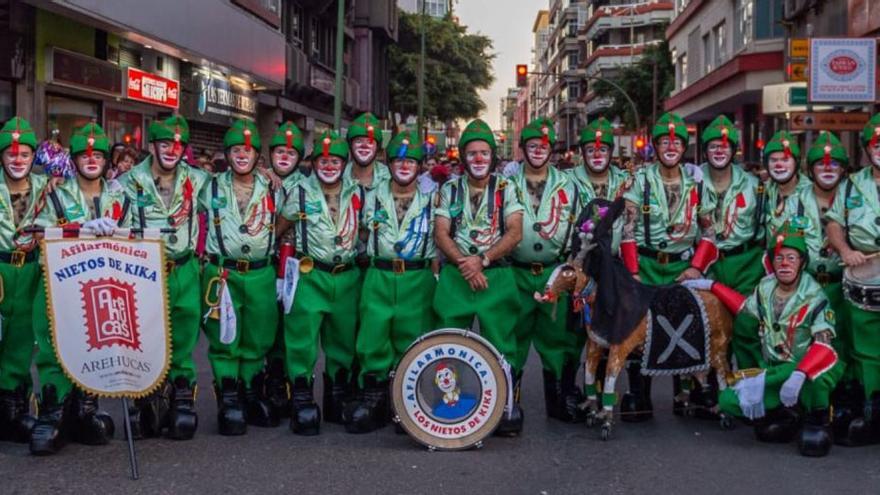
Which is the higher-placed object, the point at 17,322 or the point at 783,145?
the point at 783,145

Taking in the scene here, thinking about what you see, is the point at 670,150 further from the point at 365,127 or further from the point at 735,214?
the point at 365,127

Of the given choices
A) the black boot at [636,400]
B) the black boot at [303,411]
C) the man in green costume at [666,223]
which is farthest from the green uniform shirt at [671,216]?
the black boot at [303,411]

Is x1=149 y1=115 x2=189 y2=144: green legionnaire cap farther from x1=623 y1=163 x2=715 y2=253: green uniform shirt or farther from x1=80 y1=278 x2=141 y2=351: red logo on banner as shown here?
x1=623 y1=163 x2=715 y2=253: green uniform shirt

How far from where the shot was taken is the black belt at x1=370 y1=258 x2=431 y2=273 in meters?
7.74

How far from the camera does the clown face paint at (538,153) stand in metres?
7.98

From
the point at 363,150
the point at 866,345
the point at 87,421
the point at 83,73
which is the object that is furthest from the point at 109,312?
the point at 83,73

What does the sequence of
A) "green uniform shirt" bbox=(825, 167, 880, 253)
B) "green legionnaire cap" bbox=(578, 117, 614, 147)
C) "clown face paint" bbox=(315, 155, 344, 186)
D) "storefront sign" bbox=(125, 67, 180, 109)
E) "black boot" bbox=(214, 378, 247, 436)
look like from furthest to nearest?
"storefront sign" bbox=(125, 67, 180, 109) → "green legionnaire cap" bbox=(578, 117, 614, 147) → "clown face paint" bbox=(315, 155, 344, 186) → "black boot" bbox=(214, 378, 247, 436) → "green uniform shirt" bbox=(825, 167, 880, 253)

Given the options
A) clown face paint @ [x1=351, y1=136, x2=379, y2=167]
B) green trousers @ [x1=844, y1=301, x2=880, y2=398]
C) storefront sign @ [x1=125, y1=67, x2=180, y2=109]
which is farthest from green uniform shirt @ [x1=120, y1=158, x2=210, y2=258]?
storefront sign @ [x1=125, y1=67, x2=180, y2=109]

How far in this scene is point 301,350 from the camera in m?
7.72

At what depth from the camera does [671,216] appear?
8.10 meters

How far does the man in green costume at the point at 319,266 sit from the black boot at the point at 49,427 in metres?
1.45

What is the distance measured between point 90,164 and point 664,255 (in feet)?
12.7

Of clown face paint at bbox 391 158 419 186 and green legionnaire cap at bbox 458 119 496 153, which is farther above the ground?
green legionnaire cap at bbox 458 119 496 153

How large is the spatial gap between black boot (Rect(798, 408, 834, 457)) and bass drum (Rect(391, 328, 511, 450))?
183cm
